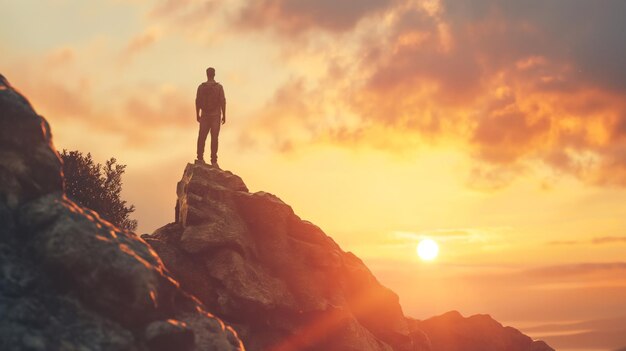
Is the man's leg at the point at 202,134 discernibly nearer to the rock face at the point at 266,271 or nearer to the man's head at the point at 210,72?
the rock face at the point at 266,271

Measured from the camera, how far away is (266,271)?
102ft

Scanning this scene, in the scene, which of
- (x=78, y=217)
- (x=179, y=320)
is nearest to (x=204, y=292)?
(x=179, y=320)

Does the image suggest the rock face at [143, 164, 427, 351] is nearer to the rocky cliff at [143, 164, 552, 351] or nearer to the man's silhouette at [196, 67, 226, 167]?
the rocky cliff at [143, 164, 552, 351]

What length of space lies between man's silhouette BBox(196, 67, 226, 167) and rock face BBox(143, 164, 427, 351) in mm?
2754

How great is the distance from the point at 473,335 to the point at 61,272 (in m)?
51.0

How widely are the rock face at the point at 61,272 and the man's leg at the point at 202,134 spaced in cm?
1960

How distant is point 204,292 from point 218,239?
2817 millimetres

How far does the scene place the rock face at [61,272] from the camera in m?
13.3

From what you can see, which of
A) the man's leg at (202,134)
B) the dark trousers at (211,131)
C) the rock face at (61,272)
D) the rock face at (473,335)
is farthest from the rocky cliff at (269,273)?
the rock face at (473,335)

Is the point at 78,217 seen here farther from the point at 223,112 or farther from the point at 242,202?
the point at 223,112

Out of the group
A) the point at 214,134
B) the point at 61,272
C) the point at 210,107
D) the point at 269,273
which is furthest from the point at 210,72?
the point at 61,272

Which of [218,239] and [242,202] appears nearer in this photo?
[218,239]

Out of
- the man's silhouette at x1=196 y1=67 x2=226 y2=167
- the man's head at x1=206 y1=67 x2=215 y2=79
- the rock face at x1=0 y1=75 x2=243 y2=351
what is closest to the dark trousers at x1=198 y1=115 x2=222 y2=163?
the man's silhouette at x1=196 y1=67 x2=226 y2=167

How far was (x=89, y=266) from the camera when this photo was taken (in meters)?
14.3
